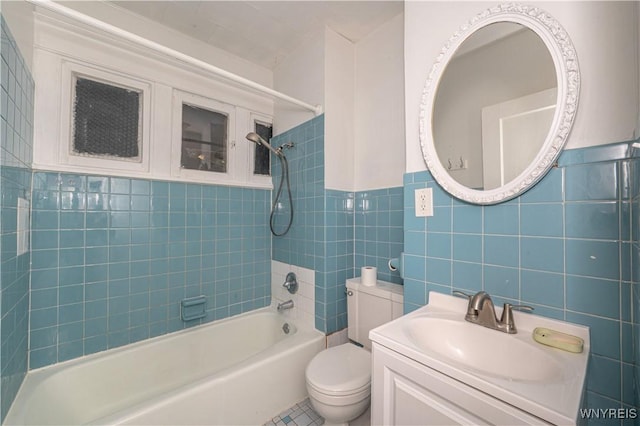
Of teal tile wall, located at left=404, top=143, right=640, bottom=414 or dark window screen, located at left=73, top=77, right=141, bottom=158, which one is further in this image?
dark window screen, located at left=73, top=77, right=141, bottom=158

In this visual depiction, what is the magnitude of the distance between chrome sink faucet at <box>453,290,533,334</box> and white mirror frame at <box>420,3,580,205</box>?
0.37 m

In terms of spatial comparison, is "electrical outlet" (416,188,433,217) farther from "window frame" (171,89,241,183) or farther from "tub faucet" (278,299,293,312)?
"window frame" (171,89,241,183)

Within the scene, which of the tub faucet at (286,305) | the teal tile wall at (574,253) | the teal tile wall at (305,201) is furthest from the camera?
the tub faucet at (286,305)

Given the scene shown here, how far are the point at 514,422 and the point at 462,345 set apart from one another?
38 cm

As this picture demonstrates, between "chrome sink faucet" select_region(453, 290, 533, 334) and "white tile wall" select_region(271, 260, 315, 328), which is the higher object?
"chrome sink faucet" select_region(453, 290, 533, 334)

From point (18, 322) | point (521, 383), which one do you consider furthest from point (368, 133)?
point (18, 322)

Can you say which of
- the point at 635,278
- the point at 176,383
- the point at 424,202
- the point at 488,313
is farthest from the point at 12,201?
the point at 635,278

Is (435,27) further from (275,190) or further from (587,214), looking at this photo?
(275,190)

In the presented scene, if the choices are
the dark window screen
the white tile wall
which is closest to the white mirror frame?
the white tile wall

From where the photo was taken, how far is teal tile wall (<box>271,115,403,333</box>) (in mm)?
1754

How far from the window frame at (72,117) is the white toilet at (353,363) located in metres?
1.66

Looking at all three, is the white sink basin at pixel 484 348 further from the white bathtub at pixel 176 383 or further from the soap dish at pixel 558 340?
the white bathtub at pixel 176 383

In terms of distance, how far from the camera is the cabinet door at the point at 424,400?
625 millimetres

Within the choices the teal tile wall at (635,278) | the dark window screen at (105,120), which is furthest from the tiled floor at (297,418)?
the dark window screen at (105,120)
